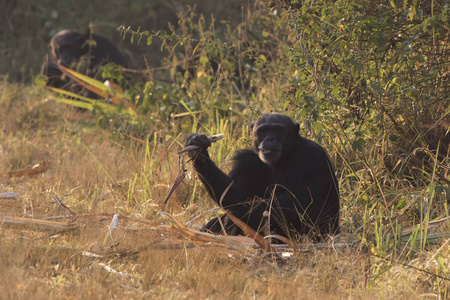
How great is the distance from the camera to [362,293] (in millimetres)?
3273

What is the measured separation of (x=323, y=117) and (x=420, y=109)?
0.69 metres

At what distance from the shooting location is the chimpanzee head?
166 inches

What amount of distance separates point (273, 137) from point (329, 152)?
1.02 m

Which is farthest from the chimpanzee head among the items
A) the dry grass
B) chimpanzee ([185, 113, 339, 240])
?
the dry grass

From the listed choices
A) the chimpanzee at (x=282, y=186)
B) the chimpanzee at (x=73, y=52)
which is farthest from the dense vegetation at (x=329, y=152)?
the chimpanzee at (x=73, y=52)

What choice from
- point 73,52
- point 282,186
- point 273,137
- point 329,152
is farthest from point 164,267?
point 73,52

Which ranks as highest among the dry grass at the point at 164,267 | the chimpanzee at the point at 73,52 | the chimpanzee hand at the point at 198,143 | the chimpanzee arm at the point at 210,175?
the chimpanzee hand at the point at 198,143

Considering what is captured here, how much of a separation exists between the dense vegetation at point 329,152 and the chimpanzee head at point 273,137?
0.67ft

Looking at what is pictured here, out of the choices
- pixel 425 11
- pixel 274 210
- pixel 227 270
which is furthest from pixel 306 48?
pixel 227 270

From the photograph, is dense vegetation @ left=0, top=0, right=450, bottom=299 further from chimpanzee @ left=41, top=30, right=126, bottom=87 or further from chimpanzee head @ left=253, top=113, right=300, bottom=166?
chimpanzee @ left=41, top=30, right=126, bottom=87

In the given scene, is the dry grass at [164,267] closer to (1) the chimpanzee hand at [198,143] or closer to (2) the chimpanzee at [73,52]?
(1) the chimpanzee hand at [198,143]

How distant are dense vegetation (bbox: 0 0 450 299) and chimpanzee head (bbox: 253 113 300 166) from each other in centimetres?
20

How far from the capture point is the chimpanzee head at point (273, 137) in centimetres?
421

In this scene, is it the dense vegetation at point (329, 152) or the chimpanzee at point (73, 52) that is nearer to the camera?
the dense vegetation at point (329, 152)
